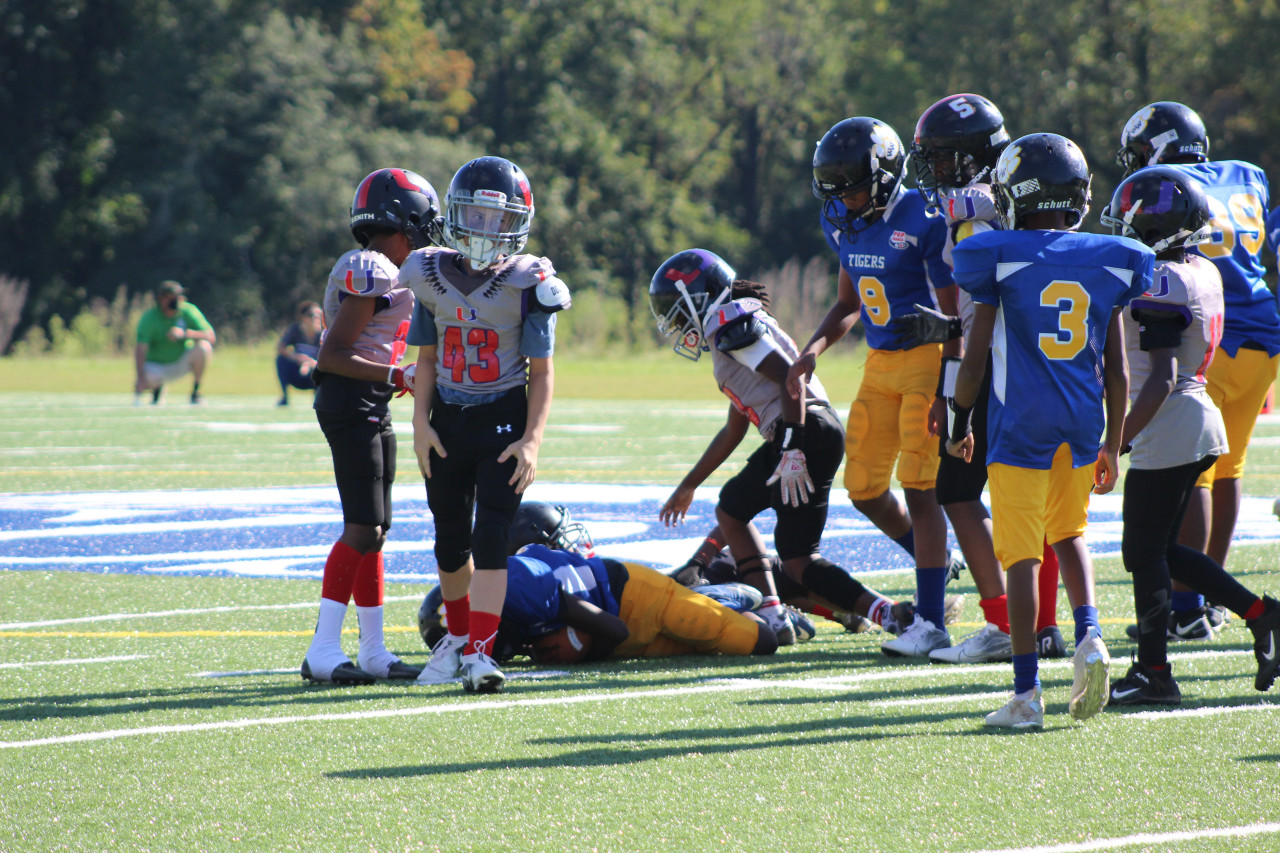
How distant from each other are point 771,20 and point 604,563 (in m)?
53.8

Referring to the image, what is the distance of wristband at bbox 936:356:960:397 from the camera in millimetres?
5436

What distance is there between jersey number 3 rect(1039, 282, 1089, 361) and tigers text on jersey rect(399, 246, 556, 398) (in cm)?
164

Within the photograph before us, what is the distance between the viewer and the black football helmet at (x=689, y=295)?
21.0 feet

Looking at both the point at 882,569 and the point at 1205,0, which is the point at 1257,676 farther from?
the point at 1205,0

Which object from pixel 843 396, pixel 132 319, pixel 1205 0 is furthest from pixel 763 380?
pixel 1205 0

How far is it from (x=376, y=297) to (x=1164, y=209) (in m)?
2.59

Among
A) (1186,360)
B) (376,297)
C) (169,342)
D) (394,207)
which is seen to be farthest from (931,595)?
(169,342)

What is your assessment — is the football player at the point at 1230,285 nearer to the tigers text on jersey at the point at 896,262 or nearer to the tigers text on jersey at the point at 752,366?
the tigers text on jersey at the point at 896,262

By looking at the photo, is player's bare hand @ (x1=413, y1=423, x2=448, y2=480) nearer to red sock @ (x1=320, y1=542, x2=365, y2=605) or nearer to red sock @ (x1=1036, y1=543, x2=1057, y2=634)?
red sock @ (x1=320, y1=542, x2=365, y2=605)

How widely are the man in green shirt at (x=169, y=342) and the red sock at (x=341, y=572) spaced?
58.3ft

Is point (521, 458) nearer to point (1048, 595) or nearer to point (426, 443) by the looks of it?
point (426, 443)

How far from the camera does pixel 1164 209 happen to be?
4961 millimetres

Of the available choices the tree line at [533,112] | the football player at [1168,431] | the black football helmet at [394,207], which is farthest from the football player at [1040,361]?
the tree line at [533,112]

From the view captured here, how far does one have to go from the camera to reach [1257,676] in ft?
15.7
